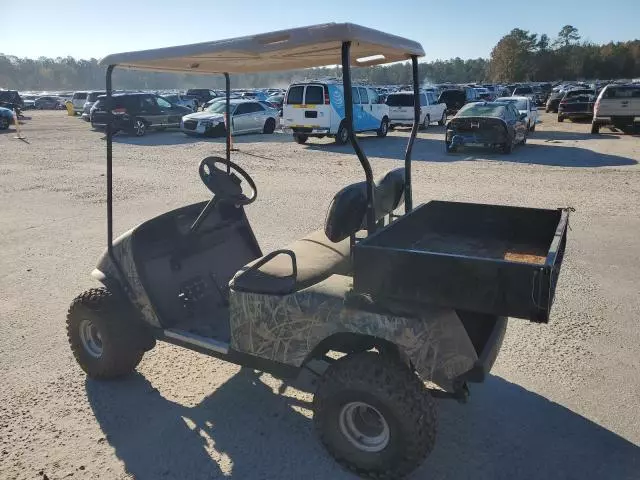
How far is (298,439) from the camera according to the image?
308cm

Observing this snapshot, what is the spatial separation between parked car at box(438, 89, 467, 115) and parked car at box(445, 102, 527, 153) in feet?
46.9

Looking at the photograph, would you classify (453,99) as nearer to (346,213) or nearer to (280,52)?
(280,52)

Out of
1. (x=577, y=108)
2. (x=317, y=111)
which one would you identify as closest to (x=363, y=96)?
(x=317, y=111)

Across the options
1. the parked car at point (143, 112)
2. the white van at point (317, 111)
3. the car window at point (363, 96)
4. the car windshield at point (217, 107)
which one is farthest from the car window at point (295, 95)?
the parked car at point (143, 112)

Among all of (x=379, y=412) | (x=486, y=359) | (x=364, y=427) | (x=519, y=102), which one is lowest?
(x=364, y=427)

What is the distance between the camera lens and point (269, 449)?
9.83ft

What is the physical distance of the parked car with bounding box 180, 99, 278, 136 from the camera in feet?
63.2

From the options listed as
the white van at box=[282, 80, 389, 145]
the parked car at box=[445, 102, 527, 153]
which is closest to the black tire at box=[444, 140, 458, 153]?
the parked car at box=[445, 102, 527, 153]

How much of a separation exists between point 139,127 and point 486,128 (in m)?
12.7

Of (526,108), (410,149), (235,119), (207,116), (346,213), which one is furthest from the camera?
(235,119)

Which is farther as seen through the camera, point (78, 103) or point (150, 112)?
point (78, 103)

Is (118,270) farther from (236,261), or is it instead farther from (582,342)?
(582,342)

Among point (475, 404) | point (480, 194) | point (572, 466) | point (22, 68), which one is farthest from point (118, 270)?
point (22, 68)

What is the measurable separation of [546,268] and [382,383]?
2.99 feet
